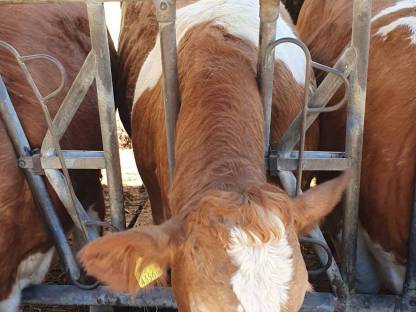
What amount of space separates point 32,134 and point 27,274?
608mm

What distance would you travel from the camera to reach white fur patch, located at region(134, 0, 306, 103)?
2.56 m

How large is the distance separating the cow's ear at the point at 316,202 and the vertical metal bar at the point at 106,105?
821 mm

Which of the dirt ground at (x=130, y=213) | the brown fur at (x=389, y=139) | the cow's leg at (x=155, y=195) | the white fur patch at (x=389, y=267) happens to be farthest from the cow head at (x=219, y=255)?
the dirt ground at (x=130, y=213)

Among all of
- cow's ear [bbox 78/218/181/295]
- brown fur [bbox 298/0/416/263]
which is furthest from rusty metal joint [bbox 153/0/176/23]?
brown fur [bbox 298/0/416/263]

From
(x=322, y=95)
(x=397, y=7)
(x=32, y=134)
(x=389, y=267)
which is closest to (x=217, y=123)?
(x=322, y=95)

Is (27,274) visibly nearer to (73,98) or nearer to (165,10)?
(73,98)

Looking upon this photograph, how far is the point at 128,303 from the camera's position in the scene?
2455 mm

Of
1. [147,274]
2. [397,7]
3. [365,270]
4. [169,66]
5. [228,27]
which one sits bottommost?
[365,270]

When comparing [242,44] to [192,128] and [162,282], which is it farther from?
[162,282]

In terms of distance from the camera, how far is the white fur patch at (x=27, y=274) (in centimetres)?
255

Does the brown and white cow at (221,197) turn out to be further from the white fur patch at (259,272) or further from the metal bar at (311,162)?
the metal bar at (311,162)

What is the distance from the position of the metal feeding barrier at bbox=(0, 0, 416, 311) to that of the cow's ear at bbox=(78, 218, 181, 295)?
1.99ft

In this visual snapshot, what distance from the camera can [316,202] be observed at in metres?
1.86

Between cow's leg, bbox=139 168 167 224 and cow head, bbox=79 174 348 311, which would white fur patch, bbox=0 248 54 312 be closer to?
cow's leg, bbox=139 168 167 224
